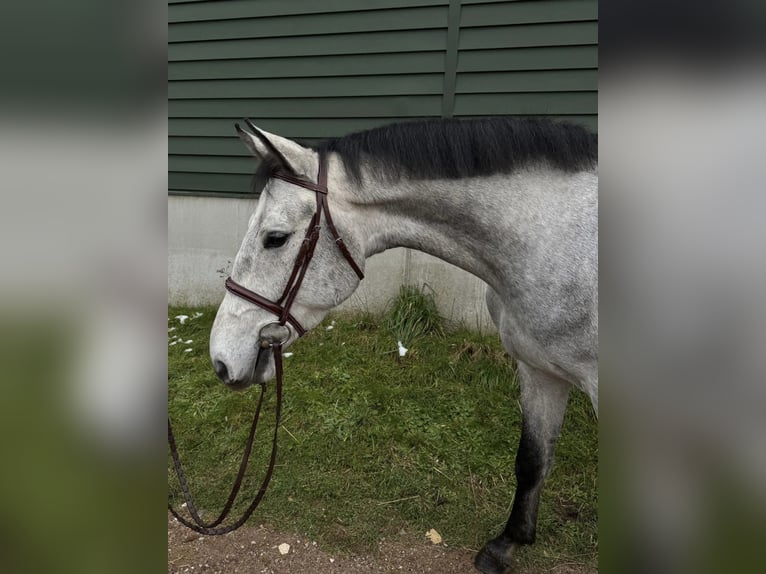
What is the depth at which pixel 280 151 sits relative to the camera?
1.60m

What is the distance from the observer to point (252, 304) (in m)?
1.68

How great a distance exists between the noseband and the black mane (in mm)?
138

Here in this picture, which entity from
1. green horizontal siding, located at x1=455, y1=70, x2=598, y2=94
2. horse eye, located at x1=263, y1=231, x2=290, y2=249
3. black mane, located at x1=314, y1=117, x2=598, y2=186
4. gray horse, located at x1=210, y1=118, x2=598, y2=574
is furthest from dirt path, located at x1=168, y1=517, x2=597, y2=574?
green horizontal siding, located at x1=455, y1=70, x2=598, y2=94

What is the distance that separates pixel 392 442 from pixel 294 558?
3.25 feet

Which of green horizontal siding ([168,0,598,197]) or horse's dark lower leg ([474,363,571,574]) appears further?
green horizontal siding ([168,0,598,197])

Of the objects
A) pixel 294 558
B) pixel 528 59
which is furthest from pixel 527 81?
pixel 294 558

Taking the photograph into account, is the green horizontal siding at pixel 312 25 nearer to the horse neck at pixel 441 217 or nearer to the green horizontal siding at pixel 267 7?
the green horizontal siding at pixel 267 7

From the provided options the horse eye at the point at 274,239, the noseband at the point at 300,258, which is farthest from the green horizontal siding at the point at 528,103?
the horse eye at the point at 274,239

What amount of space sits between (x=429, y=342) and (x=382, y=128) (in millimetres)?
2687

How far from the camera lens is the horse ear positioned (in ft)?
5.21

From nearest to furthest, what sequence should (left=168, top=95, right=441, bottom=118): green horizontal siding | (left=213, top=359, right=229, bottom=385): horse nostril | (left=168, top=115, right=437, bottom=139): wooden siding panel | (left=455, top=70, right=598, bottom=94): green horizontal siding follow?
(left=213, top=359, right=229, bottom=385): horse nostril
(left=455, top=70, right=598, bottom=94): green horizontal siding
(left=168, top=95, right=441, bottom=118): green horizontal siding
(left=168, top=115, right=437, bottom=139): wooden siding panel

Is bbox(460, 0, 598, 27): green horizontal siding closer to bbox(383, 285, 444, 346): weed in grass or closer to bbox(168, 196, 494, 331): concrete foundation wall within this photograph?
bbox(168, 196, 494, 331): concrete foundation wall
